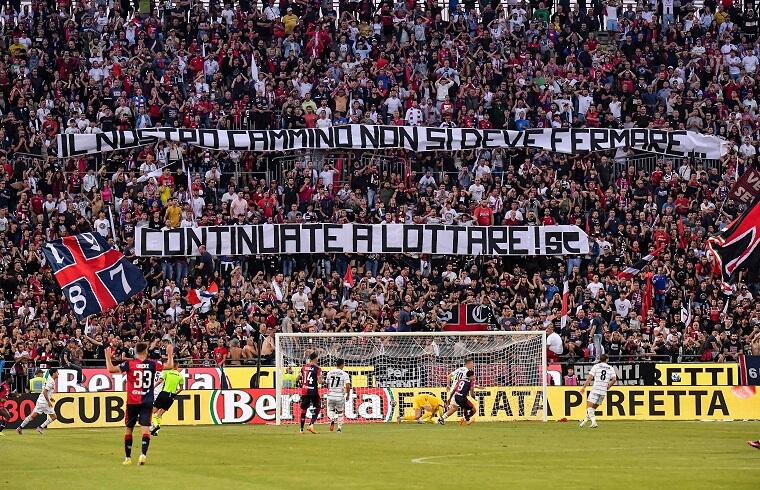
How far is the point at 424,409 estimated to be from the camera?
3781 cm

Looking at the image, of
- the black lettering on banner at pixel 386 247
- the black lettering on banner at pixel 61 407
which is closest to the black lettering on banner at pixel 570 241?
the black lettering on banner at pixel 386 247

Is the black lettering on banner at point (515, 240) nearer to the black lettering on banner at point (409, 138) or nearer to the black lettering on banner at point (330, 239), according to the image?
the black lettering on banner at point (409, 138)

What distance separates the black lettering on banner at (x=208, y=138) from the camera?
44500 millimetres

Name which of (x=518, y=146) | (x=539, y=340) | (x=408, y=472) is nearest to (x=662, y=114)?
(x=518, y=146)

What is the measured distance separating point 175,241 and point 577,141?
13.0 meters

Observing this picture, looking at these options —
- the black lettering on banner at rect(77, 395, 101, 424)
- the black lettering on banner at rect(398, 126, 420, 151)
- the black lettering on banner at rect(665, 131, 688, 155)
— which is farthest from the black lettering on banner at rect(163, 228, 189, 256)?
the black lettering on banner at rect(665, 131, 688, 155)

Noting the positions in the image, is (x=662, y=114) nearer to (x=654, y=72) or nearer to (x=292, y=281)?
(x=654, y=72)

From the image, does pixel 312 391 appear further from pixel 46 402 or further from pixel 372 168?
pixel 372 168

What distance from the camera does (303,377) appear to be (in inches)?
1367

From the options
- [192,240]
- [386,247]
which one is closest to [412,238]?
[386,247]

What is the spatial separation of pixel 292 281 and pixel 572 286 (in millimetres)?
8152

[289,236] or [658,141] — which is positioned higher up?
[658,141]

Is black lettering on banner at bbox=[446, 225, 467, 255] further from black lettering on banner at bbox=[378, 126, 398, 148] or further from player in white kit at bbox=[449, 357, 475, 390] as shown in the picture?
player in white kit at bbox=[449, 357, 475, 390]

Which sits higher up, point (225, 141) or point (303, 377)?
point (225, 141)
